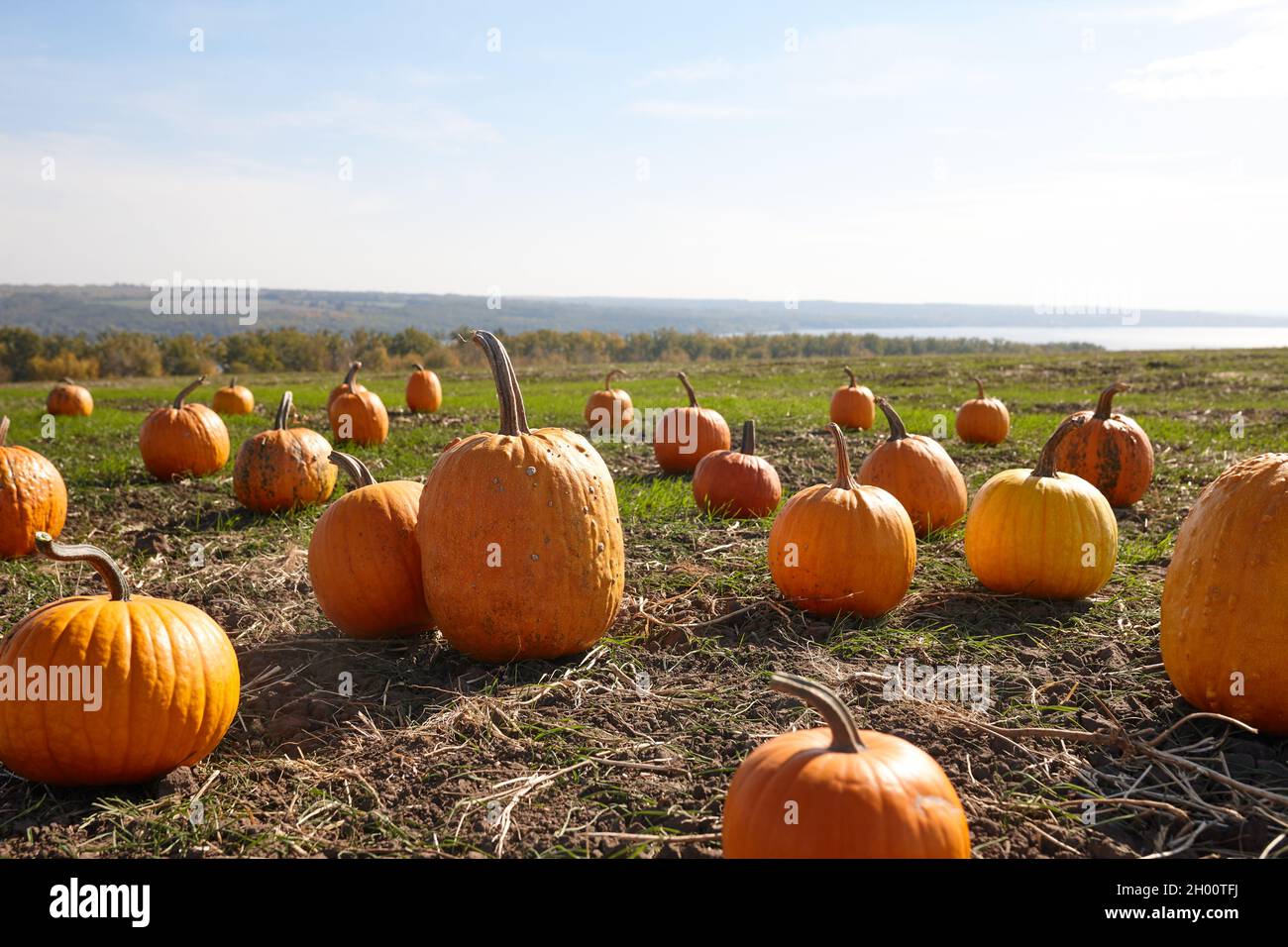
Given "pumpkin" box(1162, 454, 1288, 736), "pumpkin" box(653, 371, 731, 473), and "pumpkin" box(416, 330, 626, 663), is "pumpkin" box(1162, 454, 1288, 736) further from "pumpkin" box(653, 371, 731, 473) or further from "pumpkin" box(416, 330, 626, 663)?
"pumpkin" box(653, 371, 731, 473)

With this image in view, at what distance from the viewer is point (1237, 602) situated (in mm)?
3400

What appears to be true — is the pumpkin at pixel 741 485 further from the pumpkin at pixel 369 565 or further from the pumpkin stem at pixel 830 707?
the pumpkin stem at pixel 830 707

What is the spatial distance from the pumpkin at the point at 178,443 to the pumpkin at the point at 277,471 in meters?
1.74

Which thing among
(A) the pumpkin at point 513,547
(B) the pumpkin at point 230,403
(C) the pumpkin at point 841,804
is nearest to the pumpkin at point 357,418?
(B) the pumpkin at point 230,403

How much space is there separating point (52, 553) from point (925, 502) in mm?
5213

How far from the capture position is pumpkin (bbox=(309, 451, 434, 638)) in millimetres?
4395

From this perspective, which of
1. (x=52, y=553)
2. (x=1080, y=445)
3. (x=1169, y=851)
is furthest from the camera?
(x=1080, y=445)

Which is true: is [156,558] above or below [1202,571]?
below

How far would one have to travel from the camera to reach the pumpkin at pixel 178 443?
8977 mm

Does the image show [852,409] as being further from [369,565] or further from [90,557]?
[90,557]

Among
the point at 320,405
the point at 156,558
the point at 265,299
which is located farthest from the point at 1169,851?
the point at 265,299

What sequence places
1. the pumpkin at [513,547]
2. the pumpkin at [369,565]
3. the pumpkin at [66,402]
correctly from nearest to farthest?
the pumpkin at [513,547]
the pumpkin at [369,565]
the pumpkin at [66,402]

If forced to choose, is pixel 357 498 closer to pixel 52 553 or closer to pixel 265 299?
pixel 52 553

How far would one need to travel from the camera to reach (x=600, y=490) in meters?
4.22
